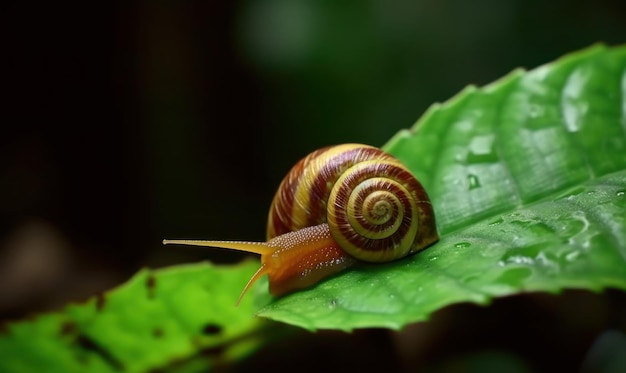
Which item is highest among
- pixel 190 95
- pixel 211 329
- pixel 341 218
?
pixel 190 95

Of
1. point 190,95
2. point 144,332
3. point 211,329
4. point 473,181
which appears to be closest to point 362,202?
point 473,181

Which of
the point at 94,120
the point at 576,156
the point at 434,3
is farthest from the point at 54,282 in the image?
the point at 576,156

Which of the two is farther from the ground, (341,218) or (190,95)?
(190,95)

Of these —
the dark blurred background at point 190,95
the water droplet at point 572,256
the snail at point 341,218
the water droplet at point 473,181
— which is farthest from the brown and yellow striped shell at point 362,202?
the dark blurred background at point 190,95

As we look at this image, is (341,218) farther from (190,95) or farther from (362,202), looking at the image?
(190,95)

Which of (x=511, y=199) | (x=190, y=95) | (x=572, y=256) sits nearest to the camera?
(x=572, y=256)

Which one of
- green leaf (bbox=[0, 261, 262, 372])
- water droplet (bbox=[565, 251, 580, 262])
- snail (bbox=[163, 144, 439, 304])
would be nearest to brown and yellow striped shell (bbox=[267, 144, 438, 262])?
snail (bbox=[163, 144, 439, 304])

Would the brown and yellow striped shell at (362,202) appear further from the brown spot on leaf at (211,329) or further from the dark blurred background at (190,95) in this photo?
the dark blurred background at (190,95)
